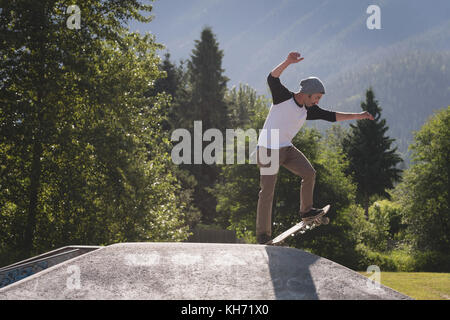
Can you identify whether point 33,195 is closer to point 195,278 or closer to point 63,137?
point 63,137

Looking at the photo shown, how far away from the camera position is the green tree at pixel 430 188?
30.1 meters

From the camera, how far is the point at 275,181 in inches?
253

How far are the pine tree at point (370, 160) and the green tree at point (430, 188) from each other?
1550 centimetres

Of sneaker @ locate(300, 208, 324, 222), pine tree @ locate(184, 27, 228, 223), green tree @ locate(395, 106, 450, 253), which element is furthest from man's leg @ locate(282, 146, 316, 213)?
pine tree @ locate(184, 27, 228, 223)

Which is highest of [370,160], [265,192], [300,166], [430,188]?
[370,160]

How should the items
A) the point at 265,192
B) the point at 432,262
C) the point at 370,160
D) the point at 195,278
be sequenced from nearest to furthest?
1. the point at 195,278
2. the point at 265,192
3. the point at 432,262
4. the point at 370,160

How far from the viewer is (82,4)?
1591 centimetres

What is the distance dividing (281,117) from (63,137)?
411 inches

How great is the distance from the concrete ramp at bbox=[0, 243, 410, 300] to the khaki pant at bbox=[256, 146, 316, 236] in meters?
1.39

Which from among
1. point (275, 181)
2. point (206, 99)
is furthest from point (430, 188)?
point (275, 181)

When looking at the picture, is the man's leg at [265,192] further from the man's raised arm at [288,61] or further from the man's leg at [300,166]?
the man's raised arm at [288,61]

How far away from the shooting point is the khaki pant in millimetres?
6402

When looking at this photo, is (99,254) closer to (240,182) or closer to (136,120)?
(136,120)

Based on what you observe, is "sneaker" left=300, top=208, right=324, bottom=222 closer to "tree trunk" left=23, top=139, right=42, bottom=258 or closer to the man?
the man
